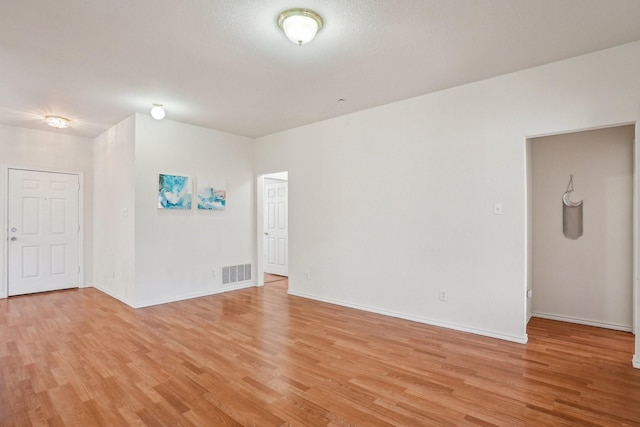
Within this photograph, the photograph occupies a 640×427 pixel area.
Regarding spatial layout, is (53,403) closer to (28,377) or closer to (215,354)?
(28,377)

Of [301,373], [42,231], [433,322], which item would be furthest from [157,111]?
[433,322]

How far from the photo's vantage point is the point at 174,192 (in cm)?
499

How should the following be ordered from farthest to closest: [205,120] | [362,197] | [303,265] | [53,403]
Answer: [303,265], [205,120], [362,197], [53,403]

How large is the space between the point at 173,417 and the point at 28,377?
1466 mm

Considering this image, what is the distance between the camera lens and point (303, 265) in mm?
5320

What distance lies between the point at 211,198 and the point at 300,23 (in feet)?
12.1

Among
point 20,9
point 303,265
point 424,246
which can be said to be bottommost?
point 303,265

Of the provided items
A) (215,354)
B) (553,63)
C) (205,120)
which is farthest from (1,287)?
(553,63)

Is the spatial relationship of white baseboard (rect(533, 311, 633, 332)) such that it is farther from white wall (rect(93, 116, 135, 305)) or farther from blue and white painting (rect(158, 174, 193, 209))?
white wall (rect(93, 116, 135, 305))

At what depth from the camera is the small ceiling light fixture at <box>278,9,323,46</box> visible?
231 cm

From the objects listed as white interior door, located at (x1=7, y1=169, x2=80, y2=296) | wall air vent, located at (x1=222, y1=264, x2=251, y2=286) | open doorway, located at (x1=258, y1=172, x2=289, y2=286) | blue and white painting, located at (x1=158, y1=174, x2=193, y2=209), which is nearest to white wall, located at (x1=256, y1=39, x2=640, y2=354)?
wall air vent, located at (x1=222, y1=264, x2=251, y2=286)

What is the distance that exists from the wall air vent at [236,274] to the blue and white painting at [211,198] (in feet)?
3.46

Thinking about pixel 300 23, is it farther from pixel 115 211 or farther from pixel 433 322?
pixel 115 211

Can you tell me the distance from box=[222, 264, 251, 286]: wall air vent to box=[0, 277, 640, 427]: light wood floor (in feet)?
4.78
